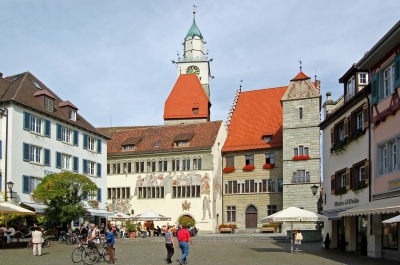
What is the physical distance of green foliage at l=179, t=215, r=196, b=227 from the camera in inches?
2232

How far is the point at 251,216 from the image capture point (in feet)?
199

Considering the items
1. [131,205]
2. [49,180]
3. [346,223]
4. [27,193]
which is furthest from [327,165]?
[131,205]

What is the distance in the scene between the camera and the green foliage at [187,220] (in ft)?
186

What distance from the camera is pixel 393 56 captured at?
22562 mm

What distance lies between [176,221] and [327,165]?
27.4 meters

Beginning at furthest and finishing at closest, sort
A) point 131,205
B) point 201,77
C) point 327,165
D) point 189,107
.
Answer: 1. point 201,77
2. point 189,107
3. point 131,205
4. point 327,165

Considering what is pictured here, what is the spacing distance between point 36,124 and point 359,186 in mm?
26032

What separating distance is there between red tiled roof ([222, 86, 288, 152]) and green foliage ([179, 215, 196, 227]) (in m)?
9.29

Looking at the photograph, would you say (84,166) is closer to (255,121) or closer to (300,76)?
(255,121)

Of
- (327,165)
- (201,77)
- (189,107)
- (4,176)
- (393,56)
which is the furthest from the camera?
(201,77)

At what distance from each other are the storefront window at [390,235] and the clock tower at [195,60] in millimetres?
76242

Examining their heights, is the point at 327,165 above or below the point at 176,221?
above

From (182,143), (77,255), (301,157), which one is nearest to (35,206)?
(77,255)

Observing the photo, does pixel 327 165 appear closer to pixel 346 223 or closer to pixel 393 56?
pixel 346 223
